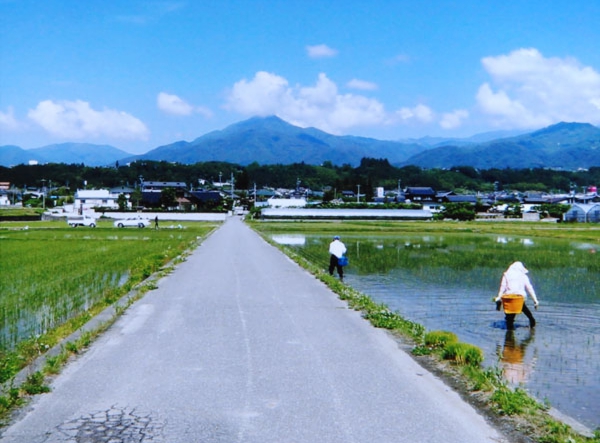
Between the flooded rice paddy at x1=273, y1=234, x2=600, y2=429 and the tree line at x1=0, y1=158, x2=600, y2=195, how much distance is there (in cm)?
11494

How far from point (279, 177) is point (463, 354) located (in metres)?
177

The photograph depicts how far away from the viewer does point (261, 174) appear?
186 metres

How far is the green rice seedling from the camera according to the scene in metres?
7.52

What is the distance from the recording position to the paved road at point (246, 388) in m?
5.11

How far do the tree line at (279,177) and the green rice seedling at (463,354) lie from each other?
129707 mm

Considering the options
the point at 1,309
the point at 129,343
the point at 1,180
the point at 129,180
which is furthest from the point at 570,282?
the point at 1,180

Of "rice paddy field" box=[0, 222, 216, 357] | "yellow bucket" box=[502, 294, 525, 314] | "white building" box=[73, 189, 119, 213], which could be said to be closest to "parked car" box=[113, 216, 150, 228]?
"rice paddy field" box=[0, 222, 216, 357]

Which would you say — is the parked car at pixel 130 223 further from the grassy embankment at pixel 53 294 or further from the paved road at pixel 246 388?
the paved road at pixel 246 388

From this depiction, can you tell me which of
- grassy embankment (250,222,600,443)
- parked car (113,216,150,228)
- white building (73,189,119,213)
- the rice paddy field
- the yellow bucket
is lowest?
parked car (113,216,150,228)

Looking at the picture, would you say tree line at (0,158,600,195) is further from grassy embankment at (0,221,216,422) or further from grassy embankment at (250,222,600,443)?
grassy embankment at (250,222,600,443)

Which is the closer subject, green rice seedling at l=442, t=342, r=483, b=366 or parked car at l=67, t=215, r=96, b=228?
green rice seedling at l=442, t=342, r=483, b=366

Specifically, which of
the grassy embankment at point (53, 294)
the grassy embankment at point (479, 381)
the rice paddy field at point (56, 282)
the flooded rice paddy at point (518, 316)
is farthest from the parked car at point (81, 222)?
the grassy embankment at point (479, 381)

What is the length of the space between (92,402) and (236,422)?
152 cm

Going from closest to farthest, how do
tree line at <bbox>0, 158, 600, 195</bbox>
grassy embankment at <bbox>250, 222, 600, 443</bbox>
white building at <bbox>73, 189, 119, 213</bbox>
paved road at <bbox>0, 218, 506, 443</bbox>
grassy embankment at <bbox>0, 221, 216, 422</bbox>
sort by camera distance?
paved road at <bbox>0, 218, 506, 443</bbox>, grassy embankment at <bbox>250, 222, 600, 443</bbox>, grassy embankment at <bbox>0, 221, 216, 422</bbox>, white building at <bbox>73, 189, 119, 213</bbox>, tree line at <bbox>0, 158, 600, 195</bbox>
